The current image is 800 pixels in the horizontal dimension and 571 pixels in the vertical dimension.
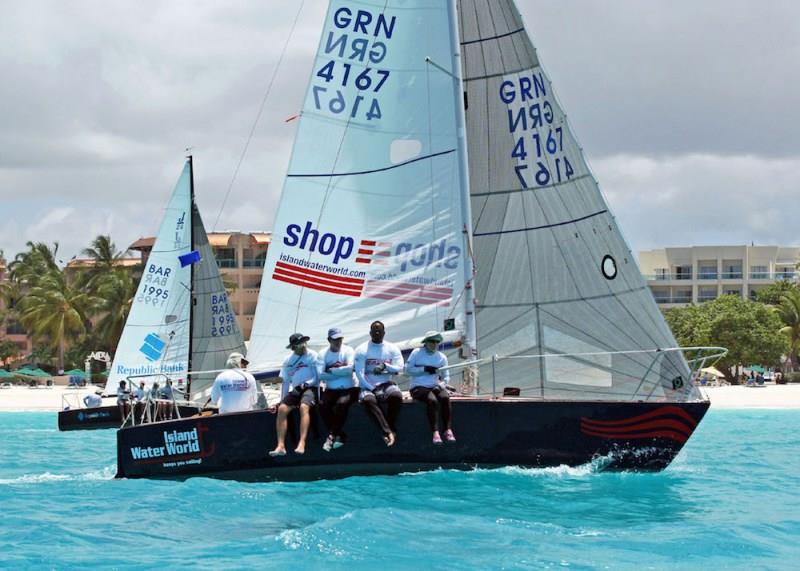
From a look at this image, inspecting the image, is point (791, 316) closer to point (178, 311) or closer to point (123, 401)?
point (178, 311)

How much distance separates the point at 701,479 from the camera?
1697cm

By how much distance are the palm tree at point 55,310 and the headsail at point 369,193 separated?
61.9 metres

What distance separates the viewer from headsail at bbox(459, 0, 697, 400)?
53.8 ft

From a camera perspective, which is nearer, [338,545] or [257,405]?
[338,545]

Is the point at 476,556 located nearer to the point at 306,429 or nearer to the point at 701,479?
the point at 306,429

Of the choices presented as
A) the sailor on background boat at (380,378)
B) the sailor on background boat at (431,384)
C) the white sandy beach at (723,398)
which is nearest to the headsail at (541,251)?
the sailor on background boat at (431,384)

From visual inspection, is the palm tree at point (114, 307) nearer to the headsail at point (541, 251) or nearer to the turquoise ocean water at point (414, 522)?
the turquoise ocean water at point (414, 522)

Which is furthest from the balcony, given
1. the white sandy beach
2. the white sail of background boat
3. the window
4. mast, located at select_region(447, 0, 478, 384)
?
mast, located at select_region(447, 0, 478, 384)

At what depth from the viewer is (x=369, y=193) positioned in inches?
644

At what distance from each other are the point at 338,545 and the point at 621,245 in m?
7.38

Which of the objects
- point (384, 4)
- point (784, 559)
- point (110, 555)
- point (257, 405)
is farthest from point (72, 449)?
point (784, 559)

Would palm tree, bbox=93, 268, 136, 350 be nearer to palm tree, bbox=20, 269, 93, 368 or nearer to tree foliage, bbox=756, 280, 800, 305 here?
palm tree, bbox=20, 269, 93, 368

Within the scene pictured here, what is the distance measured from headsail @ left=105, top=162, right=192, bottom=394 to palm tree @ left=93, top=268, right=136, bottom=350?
38.0 meters

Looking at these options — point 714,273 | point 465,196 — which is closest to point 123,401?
point 465,196
